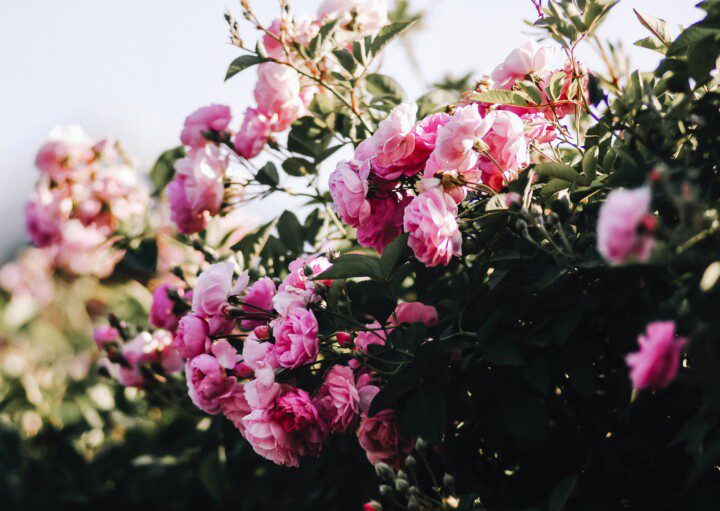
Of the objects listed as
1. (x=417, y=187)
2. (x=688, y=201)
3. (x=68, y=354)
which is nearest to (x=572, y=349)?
(x=417, y=187)

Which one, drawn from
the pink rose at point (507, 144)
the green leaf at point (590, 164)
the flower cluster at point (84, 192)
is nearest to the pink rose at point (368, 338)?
the pink rose at point (507, 144)

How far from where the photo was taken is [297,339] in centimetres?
123

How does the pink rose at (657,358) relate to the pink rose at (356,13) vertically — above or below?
below

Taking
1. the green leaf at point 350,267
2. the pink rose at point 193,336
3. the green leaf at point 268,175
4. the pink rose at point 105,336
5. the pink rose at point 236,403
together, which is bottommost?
the pink rose at point 105,336

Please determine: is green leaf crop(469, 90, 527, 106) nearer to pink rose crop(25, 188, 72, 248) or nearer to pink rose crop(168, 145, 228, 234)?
pink rose crop(168, 145, 228, 234)

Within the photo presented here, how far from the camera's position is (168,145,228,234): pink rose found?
1.83 meters

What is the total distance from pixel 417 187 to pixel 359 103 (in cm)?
66

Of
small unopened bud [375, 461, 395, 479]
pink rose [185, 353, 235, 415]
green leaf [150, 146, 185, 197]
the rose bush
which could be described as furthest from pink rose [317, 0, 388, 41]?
small unopened bud [375, 461, 395, 479]

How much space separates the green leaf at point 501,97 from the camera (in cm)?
132

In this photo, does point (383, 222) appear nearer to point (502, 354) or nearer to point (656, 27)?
point (502, 354)

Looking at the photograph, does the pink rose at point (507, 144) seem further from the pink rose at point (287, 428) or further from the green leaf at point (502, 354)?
the pink rose at point (287, 428)

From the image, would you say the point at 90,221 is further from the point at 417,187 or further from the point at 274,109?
the point at 417,187

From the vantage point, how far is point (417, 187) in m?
1.26

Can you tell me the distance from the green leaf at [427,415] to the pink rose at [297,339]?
209 mm
